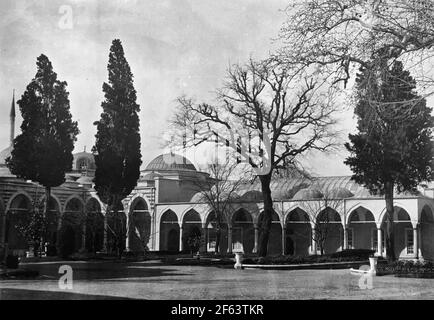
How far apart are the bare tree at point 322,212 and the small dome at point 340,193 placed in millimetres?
221

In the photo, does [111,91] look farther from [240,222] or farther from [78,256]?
[240,222]

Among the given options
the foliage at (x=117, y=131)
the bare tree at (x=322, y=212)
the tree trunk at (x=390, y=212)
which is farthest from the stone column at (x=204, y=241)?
the tree trunk at (x=390, y=212)

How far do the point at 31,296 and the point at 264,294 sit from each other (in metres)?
5.42

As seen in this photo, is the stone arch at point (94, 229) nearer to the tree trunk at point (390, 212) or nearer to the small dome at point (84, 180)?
the small dome at point (84, 180)

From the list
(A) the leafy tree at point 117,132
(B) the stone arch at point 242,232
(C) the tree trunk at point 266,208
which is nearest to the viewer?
(C) the tree trunk at point 266,208

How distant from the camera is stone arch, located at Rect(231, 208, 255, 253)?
47375 millimetres

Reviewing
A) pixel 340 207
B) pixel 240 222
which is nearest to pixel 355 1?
pixel 340 207

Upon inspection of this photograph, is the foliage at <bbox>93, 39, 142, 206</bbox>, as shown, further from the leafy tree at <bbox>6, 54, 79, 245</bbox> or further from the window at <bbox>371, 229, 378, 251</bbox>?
the window at <bbox>371, 229, 378, 251</bbox>

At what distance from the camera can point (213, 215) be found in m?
47.0

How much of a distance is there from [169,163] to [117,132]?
21091 millimetres

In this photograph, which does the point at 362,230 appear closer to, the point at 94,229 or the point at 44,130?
the point at 94,229

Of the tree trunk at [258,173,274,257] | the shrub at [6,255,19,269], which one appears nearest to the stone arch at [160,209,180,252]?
the tree trunk at [258,173,274,257]

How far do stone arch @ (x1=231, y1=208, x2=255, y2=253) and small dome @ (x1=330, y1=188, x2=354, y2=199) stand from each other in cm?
717

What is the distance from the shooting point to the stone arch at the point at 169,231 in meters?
50.2
